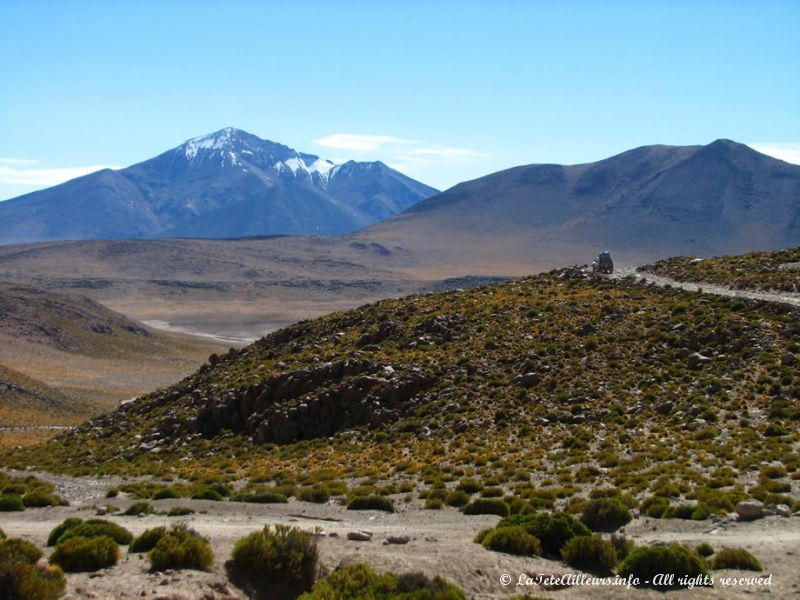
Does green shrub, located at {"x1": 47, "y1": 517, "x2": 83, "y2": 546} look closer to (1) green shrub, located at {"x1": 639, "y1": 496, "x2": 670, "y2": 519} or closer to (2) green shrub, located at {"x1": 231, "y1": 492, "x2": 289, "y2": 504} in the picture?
(2) green shrub, located at {"x1": 231, "y1": 492, "x2": 289, "y2": 504}

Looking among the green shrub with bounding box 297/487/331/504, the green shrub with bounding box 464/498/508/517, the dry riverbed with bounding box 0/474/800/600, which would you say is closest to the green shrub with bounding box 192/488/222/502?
the dry riverbed with bounding box 0/474/800/600

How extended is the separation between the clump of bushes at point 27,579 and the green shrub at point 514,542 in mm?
6560

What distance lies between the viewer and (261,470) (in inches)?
1029

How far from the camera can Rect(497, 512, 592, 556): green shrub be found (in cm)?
1414

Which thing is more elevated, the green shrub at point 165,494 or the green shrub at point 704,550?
the green shrub at point 704,550

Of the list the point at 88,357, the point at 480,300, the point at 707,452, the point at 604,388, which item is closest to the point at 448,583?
the point at 707,452

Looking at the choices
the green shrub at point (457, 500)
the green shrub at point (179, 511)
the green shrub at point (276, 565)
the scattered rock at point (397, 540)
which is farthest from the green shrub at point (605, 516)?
the green shrub at point (179, 511)

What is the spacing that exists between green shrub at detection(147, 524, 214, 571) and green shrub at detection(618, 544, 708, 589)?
6.23 m

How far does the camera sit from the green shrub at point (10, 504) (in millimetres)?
20672

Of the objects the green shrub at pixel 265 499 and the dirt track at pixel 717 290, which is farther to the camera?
the dirt track at pixel 717 290

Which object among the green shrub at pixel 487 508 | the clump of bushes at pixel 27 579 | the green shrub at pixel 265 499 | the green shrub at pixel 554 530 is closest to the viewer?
the clump of bushes at pixel 27 579

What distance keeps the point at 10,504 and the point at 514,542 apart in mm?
13022

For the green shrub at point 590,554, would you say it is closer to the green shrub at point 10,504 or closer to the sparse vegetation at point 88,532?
the sparse vegetation at point 88,532

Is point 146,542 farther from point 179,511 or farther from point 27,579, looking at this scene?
point 179,511
